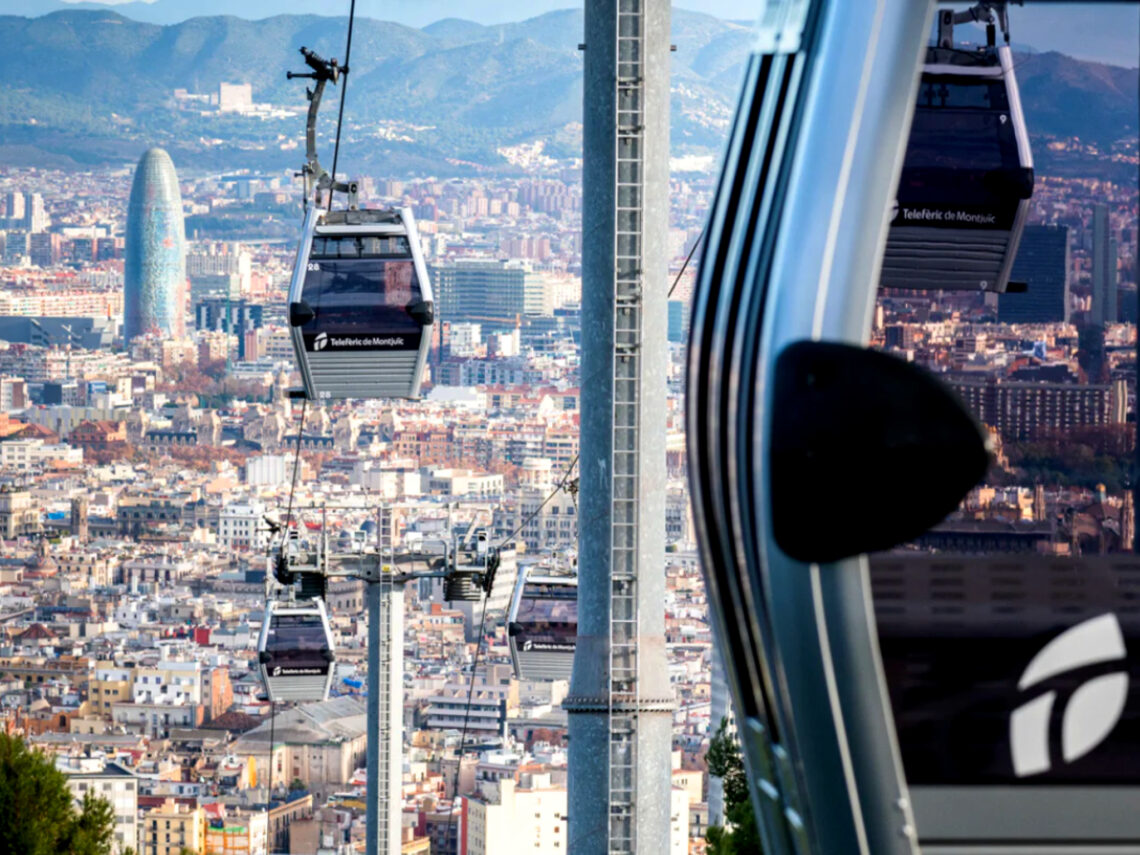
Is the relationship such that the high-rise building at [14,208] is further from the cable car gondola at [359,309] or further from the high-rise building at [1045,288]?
the high-rise building at [1045,288]

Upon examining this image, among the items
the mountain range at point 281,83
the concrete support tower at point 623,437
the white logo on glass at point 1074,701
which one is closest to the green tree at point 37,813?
the concrete support tower at point 623,437

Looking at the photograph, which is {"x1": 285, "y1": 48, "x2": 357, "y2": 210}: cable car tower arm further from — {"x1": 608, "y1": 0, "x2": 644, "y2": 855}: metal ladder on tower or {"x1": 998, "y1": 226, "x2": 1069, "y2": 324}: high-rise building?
{"x1": 998, "y1": 226, "x2": 1069, "y2": 324}: high-rise building

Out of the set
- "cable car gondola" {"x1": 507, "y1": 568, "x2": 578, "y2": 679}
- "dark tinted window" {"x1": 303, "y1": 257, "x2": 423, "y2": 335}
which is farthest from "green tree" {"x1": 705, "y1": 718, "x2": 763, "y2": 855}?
"dark tinted window" {"x1": 303, "y1": 257, "x2": 423, "y2": 335}

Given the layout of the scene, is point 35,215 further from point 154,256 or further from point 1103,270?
point 1103,270

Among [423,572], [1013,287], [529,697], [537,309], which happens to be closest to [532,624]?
[423,572]

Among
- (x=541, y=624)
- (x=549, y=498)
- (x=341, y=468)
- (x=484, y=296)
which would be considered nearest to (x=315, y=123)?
(x=549, y=498)

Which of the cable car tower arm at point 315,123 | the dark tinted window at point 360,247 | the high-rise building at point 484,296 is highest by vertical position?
the high-rise building at point 484,296
